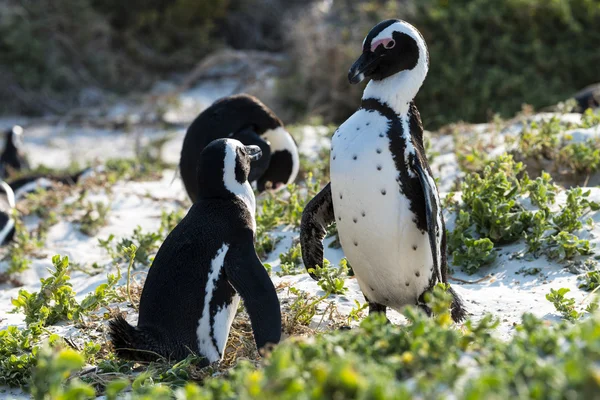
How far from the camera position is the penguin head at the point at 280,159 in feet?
16.7

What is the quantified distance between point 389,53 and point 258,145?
185cm

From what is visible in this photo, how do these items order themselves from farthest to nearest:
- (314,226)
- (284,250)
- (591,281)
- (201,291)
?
(284,250)
(591,281)
(314,226)
(201,291)

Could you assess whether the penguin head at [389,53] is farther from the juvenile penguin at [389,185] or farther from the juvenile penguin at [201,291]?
the juvenile penguin at [201,291]

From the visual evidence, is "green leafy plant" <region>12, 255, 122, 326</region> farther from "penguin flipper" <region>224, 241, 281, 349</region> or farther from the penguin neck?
the penguin neck

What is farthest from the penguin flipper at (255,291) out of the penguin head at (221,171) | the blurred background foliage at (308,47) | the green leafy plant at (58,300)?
the blurred background foliage at (308,47)

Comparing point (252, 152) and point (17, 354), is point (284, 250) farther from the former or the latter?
point (17, 354)

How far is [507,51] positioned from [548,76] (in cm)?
58

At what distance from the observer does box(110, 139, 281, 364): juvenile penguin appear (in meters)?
2.69

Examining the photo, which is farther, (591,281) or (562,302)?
(591,281)

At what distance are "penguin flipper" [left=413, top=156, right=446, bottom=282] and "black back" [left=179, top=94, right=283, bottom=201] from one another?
6.46 feet

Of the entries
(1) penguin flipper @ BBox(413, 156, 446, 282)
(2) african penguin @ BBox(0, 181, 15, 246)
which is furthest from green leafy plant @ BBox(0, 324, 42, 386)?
(2) african penguin @ BBox(0, 181, 15, 246)

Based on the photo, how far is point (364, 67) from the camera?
9.54 ft

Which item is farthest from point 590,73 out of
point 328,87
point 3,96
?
point 3,96

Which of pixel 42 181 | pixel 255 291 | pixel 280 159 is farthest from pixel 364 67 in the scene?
pixel 42 181
